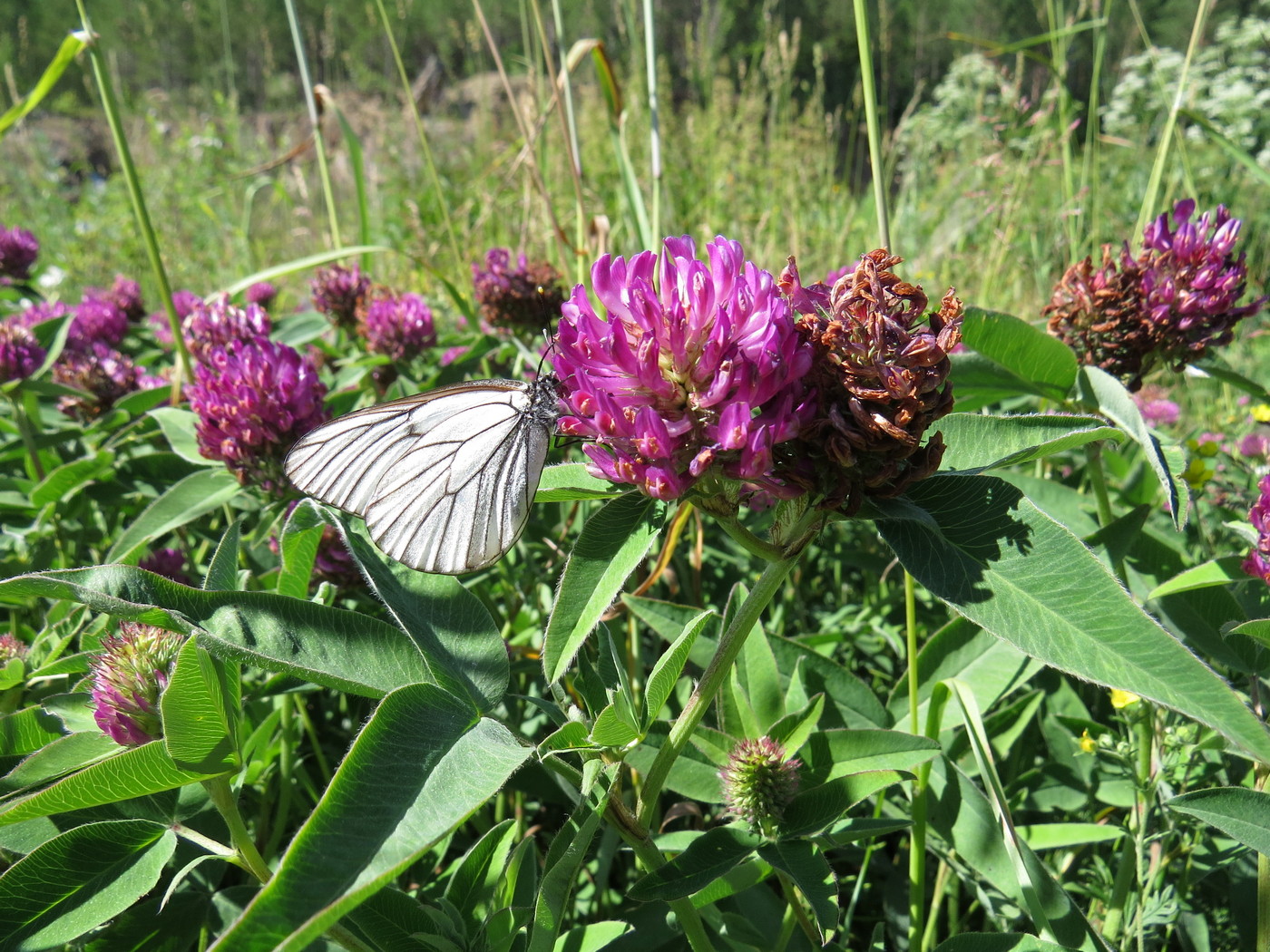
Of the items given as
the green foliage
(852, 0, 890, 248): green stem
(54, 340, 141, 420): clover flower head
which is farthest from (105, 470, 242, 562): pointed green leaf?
(852, 0, 890, 248): green stem

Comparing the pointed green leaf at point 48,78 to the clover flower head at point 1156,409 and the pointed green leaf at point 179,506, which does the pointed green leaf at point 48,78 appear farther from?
the clover flower head at point 1156,409

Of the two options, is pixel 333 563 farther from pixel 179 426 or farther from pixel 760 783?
pixel 760 783

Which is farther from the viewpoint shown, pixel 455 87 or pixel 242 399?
pixel 455 87

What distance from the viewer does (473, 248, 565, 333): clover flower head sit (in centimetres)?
271

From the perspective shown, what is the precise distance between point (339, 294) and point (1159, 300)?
2.54 metres

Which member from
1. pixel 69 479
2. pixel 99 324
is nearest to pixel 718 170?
pixel 99 324

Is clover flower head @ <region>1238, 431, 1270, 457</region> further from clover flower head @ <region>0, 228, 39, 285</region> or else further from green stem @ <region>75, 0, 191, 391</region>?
clover flower head @ <region>0, 228, 39, 285</region>

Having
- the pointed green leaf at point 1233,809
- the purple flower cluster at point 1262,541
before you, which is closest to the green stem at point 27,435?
the pointed green leaf at point 1233,809

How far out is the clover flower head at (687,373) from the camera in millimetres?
916

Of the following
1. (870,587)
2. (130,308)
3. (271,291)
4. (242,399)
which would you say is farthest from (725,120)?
(242,399)

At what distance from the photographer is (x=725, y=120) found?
6.25 m

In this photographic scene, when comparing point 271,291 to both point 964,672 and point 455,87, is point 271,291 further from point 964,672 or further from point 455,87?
point 964,672

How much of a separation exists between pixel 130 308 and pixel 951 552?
146 inches

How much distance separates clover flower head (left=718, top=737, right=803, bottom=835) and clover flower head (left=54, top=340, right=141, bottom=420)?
95.9 inches
